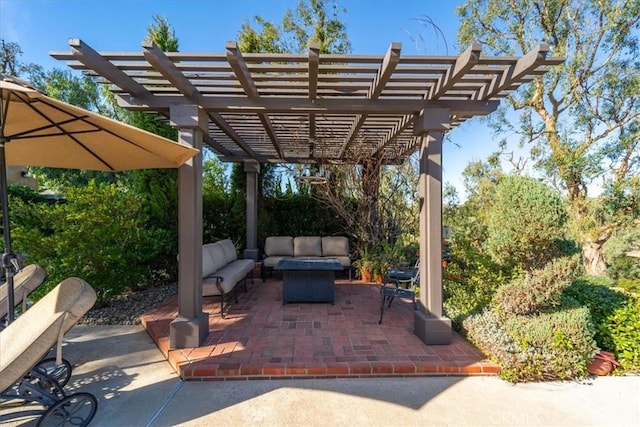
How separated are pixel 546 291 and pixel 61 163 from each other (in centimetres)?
564

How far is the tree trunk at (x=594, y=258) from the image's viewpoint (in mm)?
9805

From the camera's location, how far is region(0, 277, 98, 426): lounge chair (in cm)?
200

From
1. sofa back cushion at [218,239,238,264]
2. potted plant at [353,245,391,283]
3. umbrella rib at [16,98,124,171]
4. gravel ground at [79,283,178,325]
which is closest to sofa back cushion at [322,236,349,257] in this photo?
potted plant at [353,245,391,283]

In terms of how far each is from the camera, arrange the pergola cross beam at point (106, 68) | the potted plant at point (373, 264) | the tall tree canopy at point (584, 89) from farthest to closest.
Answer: the tall tree canopy at point (584, 89) → the potted plant at point (373, 264) → the pergola cross beam at point (106, 68)

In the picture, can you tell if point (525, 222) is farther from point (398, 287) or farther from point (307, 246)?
point (307, 246)

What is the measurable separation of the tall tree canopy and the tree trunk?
28 millimetres

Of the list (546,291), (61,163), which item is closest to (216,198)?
(61,163)

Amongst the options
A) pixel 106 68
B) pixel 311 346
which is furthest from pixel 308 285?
pixel 106 68

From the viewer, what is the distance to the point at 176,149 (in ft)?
9.45

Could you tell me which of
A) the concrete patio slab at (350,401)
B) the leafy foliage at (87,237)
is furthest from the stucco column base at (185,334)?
the leafy foliage at (87,237)

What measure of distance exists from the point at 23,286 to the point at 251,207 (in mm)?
4489

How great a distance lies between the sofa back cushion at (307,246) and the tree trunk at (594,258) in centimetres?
937

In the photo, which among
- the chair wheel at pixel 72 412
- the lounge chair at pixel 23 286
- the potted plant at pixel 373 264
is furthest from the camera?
the potted plant at pixel 373 264

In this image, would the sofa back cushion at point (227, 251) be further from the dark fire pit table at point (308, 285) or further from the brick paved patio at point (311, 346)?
the dark fire pit table at point (308, 285)
